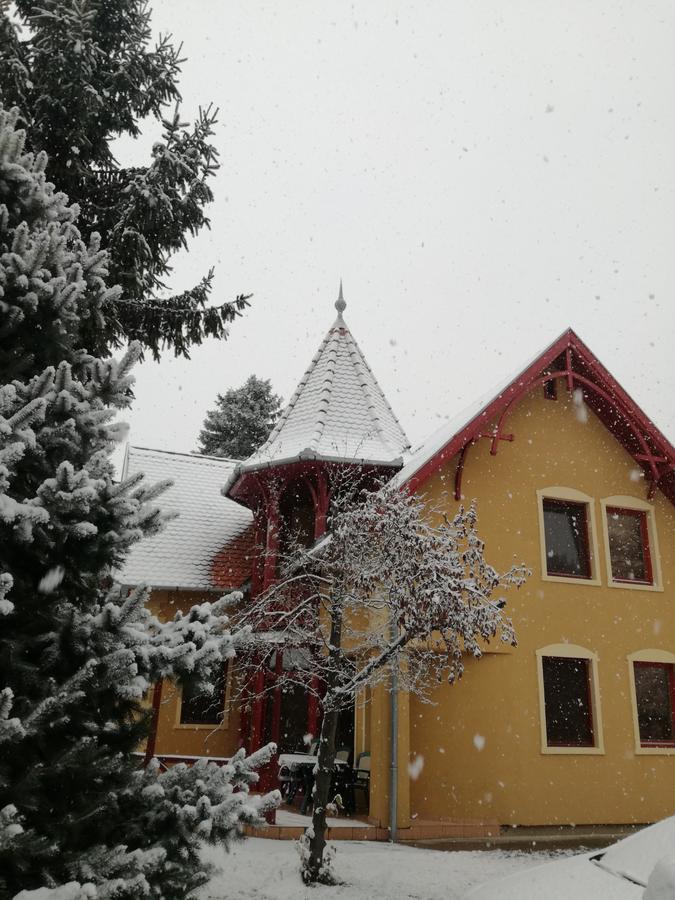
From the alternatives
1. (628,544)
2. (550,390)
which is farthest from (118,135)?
(628,544)

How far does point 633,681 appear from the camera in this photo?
40.1 ft

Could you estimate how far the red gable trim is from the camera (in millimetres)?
12516

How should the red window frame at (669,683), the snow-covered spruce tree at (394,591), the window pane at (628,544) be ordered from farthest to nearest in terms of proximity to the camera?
the window pane at (628,544), the red window frame at (669,683), the snow-covered spruce tree at (394,591)

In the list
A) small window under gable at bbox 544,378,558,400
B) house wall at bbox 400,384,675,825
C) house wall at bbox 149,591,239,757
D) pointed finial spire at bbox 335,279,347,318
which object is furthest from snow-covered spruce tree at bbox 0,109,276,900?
pointed finial spire at bbox 335,279,347,318

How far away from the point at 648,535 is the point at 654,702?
2.94 metres

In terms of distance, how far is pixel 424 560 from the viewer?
7.50m

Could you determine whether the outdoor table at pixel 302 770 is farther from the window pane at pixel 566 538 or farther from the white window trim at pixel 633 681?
the window pane at pixel 566 538

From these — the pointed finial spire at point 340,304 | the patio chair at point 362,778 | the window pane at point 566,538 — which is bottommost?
the patio chair at point 362,778

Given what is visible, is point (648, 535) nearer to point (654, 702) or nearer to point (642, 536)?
point (642, 536)

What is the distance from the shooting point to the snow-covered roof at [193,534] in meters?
13.3

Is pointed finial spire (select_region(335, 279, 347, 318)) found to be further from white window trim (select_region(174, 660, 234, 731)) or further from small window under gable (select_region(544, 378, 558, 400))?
white window trim (select_region(174, 660, 234, 731))

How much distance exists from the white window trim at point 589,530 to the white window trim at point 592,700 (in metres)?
1.12

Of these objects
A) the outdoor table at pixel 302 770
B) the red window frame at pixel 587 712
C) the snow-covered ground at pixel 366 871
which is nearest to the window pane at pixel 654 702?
the red window frame at pixel 587 712

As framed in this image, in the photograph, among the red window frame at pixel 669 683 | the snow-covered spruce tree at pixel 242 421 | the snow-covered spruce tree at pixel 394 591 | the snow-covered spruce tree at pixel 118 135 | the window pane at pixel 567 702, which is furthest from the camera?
the snow-covered spruce tree at pixel 242 421
